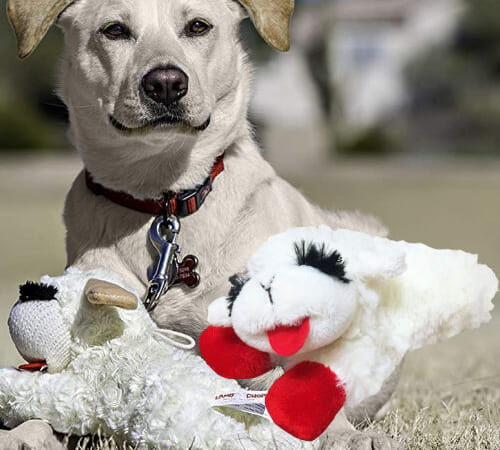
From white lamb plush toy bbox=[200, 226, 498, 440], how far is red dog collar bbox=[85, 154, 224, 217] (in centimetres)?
86

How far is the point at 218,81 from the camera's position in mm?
Result: 3232

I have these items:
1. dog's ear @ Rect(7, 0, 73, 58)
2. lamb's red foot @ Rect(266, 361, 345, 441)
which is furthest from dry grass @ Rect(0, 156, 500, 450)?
dog's ear @ Rect(7, 0, 73, 58)

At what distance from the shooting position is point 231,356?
91.1 inches

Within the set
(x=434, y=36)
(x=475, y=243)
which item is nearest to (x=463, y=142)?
(x=434, y=36)

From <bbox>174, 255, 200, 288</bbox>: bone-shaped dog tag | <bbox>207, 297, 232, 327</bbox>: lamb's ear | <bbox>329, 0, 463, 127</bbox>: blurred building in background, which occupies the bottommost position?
<bbox>329, 0, 463, 127</bbox>: blurred building in background

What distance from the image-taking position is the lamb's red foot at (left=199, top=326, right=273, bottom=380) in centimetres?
228

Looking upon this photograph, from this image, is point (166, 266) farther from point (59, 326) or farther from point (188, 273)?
point (59, 326)

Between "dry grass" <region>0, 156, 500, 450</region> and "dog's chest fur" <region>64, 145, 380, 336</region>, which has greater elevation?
"dog's chest fur" <region>64, 145, 380, 336</region>

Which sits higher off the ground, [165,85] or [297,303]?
[165,85]

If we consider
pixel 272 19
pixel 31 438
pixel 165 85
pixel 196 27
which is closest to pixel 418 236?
pixel 272 19

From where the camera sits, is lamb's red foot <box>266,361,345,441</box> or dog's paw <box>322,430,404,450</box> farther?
dog's paw <box>322,430,404,450</box>

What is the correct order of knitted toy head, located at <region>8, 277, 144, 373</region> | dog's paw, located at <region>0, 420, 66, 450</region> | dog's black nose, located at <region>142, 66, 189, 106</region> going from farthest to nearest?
dog's black nose, located at <region>142, 66, 189, 106</region> → knitted toy head, located at <region>8, 277, 144, 373</region> → dog's paw, located at <region>0, 420, 66, 450</region>

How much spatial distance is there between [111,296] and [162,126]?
0.86 m

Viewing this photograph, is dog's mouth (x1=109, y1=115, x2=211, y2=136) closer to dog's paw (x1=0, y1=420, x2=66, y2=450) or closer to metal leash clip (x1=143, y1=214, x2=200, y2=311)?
metal leash clip (x1=143, y1=214, x2=200, y2=311)
